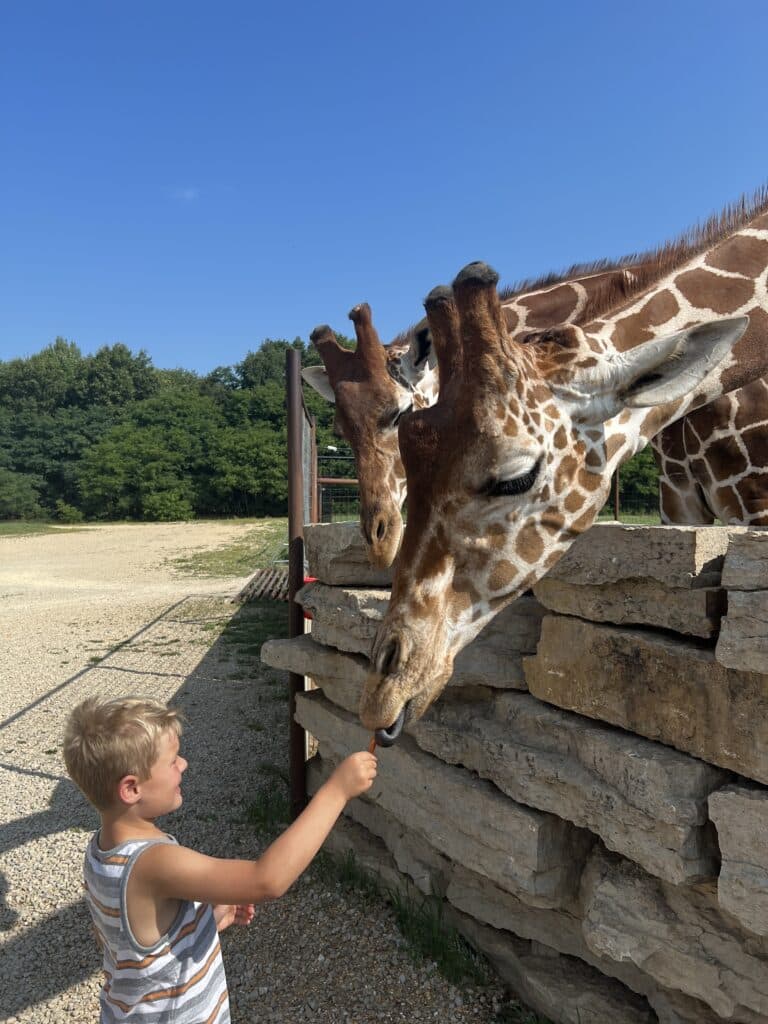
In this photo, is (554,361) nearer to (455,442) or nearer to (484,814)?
(455,442)

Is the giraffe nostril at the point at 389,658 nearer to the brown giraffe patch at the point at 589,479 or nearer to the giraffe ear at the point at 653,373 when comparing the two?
the brown giraffe patch at the point at 589,479

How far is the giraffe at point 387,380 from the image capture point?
10.1 ft

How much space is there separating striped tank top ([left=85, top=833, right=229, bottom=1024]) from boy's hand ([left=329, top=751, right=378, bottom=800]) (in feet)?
1.59

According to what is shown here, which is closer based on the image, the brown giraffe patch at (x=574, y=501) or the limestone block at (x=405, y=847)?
the brown giraffe patch at (x=574, y=501)

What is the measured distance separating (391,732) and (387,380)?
2.09 meters

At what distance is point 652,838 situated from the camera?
1900mm

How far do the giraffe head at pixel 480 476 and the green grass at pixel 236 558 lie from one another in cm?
1315

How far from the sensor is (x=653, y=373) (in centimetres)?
214

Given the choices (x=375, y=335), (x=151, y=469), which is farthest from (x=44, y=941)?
(x=151, y=469)

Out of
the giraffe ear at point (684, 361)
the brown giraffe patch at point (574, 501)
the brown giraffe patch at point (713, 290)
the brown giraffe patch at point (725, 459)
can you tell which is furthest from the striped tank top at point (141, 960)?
the brown giraffe patch at point (713, 290)

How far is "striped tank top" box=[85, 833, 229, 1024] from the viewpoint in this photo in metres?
1.62

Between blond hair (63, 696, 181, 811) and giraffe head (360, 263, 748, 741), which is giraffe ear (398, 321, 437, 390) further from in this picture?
blond hair (63, 696, 181, 811)

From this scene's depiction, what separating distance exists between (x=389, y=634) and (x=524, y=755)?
75 centimetres

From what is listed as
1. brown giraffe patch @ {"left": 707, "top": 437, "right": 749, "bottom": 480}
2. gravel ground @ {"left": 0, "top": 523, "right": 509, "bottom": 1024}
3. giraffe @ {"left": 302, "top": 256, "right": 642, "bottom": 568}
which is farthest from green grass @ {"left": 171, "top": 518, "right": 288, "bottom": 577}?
brown giraffe patch @ {"left": 707, "top": 437, "right": 749, "bottom": 480}
